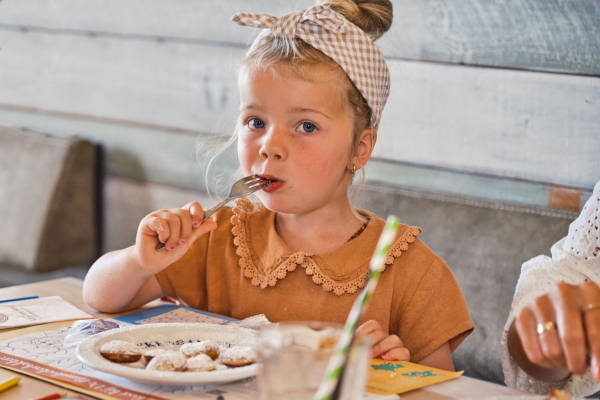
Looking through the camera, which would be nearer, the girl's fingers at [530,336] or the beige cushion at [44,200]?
the girl's fingers at [530,336]

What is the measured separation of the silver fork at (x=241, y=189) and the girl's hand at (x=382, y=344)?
1.02 ft

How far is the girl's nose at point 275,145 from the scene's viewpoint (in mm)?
1256

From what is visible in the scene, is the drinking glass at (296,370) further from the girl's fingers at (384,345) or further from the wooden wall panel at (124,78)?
the wooden wall panel at (124,78)

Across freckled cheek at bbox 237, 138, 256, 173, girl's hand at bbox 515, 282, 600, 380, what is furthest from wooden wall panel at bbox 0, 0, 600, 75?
girl's hand at bbox 515, 282, 600, 380

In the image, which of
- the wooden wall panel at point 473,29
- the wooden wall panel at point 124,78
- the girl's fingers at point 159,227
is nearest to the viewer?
the girl's fingers at point 159,227

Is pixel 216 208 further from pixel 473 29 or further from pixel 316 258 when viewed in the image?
pixel 473 29

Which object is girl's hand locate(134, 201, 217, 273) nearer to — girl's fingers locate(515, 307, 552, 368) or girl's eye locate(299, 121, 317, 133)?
girl's eye locate(299, 121, 317, 133)

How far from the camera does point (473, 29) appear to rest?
73.6 inches

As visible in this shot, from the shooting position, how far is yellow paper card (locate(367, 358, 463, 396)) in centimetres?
88

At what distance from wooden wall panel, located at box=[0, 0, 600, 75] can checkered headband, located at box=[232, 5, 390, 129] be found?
61 cm

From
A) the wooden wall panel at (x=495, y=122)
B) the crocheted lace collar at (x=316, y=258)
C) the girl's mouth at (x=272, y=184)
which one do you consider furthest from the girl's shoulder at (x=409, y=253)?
the wooden wall panel at (x=495, y=122)

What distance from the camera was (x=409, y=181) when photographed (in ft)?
6.68

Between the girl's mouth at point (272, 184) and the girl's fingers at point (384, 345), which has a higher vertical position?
the girl's mouth at point (272, 184)

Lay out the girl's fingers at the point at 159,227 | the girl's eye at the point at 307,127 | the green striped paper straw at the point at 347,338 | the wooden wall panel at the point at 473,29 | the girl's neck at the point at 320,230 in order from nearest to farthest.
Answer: the green striped paper straw at the point at 347,338 → the girl's fingers at the point at 159,227 → the girl's eye at the point at 307,127 → the girl's neck at the point at 320,230 → the wooden wall panel at the point at 473,29
